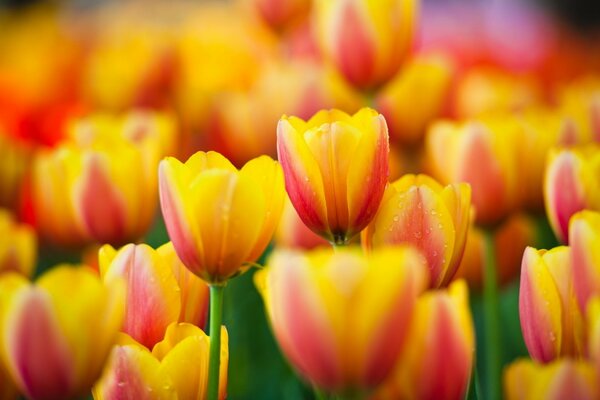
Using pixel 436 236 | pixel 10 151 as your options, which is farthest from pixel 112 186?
pixel 436 236

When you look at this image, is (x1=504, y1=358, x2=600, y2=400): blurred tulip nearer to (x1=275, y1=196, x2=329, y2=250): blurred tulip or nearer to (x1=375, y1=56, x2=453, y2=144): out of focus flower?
(x1=275, y1=196, x2=329, y2=250): blurred tulip

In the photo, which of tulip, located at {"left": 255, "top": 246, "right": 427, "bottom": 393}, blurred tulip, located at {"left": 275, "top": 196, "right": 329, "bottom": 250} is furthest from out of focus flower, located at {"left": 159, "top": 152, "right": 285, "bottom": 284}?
blurred tulip, located at {"left": 275, "top": 196, "right": 329, "bottom": 250}

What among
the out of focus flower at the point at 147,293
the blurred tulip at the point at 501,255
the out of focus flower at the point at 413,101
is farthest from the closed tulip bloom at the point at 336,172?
the out of focus flower at the point at 413,101

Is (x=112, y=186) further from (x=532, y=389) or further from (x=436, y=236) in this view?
(x=532, y=389)

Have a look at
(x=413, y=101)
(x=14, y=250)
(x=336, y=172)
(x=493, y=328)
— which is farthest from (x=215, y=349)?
(x=413, y=101)

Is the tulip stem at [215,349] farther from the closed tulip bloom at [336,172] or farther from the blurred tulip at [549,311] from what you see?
the blurred tulip at [549,311]
